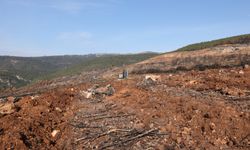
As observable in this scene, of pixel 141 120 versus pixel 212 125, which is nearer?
pixel 212 125

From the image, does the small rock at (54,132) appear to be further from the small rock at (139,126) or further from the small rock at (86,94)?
the small rock at (86,94)

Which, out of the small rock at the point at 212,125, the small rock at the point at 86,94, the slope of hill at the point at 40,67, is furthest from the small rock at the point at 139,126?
the slope of hill at the point at 40,67

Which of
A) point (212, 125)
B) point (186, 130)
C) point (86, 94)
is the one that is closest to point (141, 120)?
point (186, 130)

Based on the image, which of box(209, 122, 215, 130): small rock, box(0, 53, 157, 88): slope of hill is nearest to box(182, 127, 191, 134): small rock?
box(209, 122, 215, 130): small rock

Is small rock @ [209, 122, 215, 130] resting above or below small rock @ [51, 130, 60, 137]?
above

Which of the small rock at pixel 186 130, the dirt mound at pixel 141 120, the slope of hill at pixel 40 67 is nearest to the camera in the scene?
the dirt mound at pixel 141 120

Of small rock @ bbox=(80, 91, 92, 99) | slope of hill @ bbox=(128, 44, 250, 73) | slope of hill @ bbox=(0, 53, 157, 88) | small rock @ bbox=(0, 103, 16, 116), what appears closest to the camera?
small rock @ bbox=(0, 103, 16, 116)

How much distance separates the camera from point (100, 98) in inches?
634

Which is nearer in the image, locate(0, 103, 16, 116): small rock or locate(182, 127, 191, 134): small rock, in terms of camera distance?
locate(182, 127, 191, 134): small rock

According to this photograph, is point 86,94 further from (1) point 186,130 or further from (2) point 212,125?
(2) point 212,125

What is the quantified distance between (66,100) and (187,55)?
3494 cm

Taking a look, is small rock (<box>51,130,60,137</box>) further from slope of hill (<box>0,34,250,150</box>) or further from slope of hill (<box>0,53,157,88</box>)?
slope of hill (<box>0,53,157,88</box>)

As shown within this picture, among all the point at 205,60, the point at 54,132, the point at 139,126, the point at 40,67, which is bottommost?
the point at 40,67

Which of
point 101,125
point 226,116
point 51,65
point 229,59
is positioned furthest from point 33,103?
point 51,65
